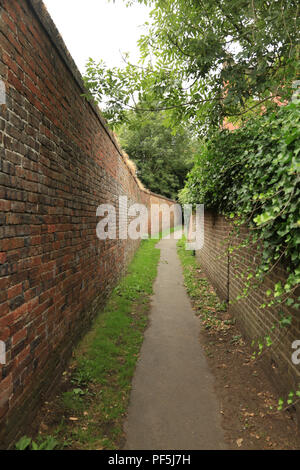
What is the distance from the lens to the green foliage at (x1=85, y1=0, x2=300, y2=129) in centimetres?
327

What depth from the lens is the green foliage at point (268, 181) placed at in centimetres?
191

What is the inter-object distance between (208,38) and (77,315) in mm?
4273

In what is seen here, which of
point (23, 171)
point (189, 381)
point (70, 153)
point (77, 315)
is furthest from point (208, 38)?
point (189, 381)

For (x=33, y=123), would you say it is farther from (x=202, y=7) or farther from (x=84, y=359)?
(x=202, y=7)

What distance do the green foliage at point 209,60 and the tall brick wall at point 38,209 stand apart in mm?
981

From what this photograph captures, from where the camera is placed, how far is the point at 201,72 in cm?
368

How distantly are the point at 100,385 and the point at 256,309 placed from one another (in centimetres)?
221

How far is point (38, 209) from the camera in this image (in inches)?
93.6

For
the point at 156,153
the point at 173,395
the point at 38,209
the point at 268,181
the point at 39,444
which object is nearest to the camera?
the point at 39,444
